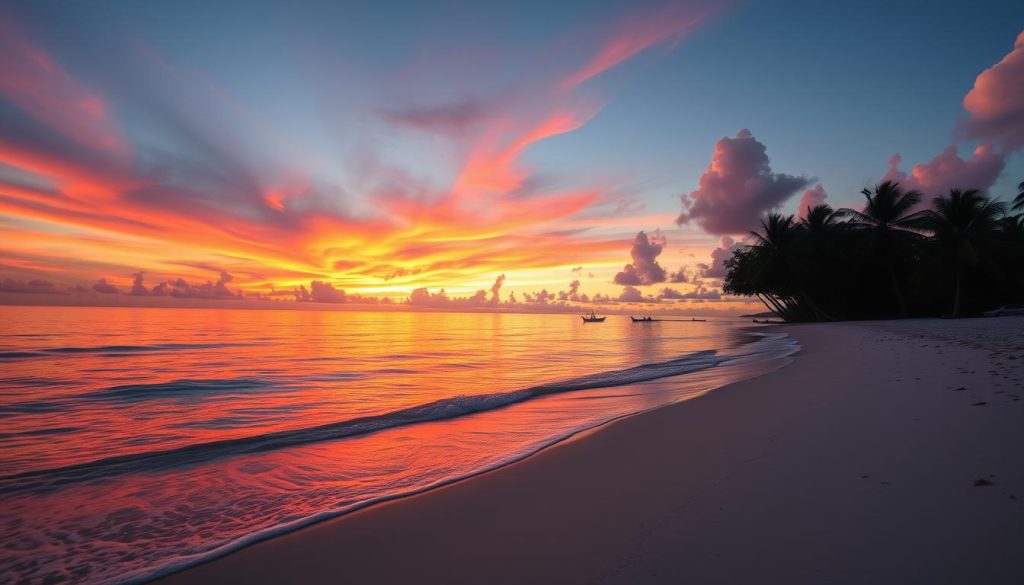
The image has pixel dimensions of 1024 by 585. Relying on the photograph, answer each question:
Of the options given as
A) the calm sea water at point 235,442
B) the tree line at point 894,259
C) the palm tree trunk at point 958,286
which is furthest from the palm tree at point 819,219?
the calm sea water at point 235,442

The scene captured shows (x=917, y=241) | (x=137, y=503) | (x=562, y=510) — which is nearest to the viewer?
(x=562, y=510)

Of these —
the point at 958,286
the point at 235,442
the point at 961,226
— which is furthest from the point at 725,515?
the point at 961,226

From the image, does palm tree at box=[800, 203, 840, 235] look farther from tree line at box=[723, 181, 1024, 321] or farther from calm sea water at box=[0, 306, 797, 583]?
calm sea water at box=[0, 306, 797, 583]

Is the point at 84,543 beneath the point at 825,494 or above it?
beneath

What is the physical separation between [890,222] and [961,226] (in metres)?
5.25

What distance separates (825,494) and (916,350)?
49.3ft

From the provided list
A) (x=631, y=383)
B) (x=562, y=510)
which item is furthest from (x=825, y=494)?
(x=631, y=383)

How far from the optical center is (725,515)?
12.0ft

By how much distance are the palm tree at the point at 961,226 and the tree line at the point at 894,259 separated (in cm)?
7

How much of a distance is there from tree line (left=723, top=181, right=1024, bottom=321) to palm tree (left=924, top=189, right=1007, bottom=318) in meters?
0.07

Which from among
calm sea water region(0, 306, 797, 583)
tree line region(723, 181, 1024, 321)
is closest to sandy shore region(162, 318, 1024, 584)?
calm sea water region(0, 306, 797, 583)

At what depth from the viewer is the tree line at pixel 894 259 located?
4062 cm

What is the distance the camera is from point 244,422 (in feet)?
33.3

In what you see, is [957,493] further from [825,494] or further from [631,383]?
[631,383]
